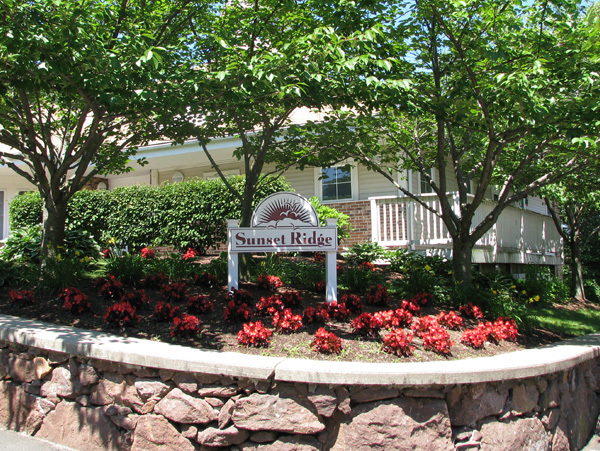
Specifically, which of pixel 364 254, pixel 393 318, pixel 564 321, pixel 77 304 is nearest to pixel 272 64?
pixel 393 318

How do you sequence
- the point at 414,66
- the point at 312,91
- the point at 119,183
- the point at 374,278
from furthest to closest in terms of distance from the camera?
the point at 119,183, the point at 374,278, the point at 414,66, the point at 312,91

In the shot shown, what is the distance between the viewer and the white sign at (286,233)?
5.96 metres

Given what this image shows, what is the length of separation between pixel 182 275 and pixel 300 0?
4351 millimetres

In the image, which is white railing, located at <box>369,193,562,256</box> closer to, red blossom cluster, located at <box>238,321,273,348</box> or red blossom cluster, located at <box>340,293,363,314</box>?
red blossom cluster, located at <box>340,293,363,314</box>

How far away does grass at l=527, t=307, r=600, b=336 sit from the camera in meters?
7.09

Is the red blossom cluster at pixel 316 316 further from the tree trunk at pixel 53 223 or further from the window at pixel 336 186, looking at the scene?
the window at pixel 336 186

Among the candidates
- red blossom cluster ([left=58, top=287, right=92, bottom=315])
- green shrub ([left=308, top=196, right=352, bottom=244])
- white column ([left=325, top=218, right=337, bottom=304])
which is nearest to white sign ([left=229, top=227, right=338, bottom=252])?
white column ([left=325, top=218, right=337, bottom=304])

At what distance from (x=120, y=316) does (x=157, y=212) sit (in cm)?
599

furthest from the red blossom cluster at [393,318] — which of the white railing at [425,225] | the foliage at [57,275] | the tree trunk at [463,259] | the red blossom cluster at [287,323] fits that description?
the white railing at [425,225]

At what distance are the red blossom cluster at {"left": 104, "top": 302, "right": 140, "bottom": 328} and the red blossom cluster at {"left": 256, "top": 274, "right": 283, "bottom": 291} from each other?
208 cm

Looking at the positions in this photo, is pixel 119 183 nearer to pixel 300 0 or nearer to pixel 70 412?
pixel 300 0

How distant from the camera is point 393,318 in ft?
17.4

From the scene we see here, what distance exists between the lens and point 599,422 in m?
5.54

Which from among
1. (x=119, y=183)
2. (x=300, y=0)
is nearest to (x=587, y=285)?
(x=300, y=0)
